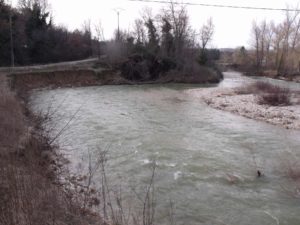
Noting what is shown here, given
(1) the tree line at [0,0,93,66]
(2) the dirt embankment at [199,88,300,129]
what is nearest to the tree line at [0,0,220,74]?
(1) the tree line at [0,0,93,66]

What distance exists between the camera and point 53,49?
3559cm

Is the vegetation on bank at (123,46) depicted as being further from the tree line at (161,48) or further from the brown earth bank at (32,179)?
the brown earth bank at (32,179)

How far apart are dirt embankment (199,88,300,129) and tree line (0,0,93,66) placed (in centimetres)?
1909

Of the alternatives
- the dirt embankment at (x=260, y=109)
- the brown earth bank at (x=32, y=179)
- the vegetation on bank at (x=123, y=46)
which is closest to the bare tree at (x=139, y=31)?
the vegetation on bank at (x=123, y=46)

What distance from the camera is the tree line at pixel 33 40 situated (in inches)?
1152

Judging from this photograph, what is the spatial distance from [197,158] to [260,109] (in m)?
9.16

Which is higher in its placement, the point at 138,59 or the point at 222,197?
the point at 138,59

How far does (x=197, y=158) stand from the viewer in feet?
31.4

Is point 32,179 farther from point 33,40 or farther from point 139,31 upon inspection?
point 139,31

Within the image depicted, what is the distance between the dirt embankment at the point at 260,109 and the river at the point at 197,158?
72 cm

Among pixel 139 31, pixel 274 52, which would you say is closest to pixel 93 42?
pixel 139 31

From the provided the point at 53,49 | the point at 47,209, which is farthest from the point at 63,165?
the point at 53,49

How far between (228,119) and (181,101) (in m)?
6.11

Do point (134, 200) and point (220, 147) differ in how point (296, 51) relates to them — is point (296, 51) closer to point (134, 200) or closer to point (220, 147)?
point (220, 147)
